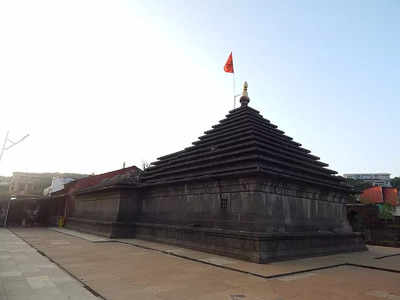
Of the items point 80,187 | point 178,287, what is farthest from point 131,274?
point 80,187

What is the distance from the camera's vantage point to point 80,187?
3111 cm

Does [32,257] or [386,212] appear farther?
[386,212]

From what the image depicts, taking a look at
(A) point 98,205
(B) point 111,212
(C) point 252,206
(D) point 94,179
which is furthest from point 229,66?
(D) point 94,179

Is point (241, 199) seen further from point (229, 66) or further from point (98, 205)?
point (98, 205)

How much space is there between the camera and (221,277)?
8.17 m

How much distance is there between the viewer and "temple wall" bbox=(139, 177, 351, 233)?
1203cm

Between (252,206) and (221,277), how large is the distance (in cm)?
431

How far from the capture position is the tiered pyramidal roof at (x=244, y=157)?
1337 centimetres

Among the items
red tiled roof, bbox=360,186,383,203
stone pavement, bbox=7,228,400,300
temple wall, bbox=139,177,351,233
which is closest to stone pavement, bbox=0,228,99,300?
stone pavement, bbox=7,228,400,300

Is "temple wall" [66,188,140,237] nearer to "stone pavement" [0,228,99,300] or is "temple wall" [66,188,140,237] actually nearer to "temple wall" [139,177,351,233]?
"temple wall" [139,177,351,233]

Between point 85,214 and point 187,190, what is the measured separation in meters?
15.3

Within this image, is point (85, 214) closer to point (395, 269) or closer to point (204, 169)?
point (204, 169)

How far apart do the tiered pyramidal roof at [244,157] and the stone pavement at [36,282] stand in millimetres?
7786

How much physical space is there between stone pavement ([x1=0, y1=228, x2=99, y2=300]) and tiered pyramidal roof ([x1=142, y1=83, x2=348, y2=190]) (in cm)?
779
